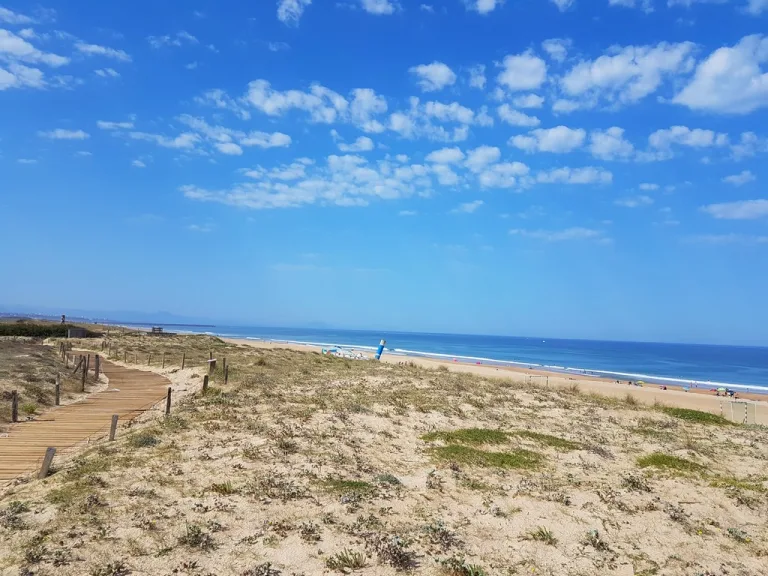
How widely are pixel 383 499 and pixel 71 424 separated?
1195 cm

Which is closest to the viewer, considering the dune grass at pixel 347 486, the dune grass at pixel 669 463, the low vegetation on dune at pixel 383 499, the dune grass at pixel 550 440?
the low vegetation on dune at pixel 383 499

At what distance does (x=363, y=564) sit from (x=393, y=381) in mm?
18464

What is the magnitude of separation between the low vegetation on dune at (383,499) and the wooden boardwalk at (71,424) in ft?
3.33

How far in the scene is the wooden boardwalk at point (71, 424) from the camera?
11.9m

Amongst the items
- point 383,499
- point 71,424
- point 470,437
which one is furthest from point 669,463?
point 71,424

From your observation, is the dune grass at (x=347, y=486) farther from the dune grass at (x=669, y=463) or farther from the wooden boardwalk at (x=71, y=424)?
the dune grass at (x=669, y=463)

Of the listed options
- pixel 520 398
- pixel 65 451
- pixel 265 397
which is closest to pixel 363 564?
pixel 65 451

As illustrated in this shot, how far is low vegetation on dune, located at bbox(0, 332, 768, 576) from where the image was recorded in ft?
22.7

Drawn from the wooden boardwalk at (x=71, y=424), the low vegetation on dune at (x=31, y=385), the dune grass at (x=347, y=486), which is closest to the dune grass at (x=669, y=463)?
the dune grass at (x=347, y=486)

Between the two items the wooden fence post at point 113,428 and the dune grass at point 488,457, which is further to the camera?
the wooden fence post at point 113,428

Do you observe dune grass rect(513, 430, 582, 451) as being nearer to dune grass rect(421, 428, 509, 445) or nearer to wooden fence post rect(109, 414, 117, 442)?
dune grass rect(421, 428, 509, 445)

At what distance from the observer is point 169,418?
597 inches

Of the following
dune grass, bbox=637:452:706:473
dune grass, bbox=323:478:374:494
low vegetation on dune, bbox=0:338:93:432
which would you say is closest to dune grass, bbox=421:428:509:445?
dune grass, bbox=637:452:706:473

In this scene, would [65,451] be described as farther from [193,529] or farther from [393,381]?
[393,381]
